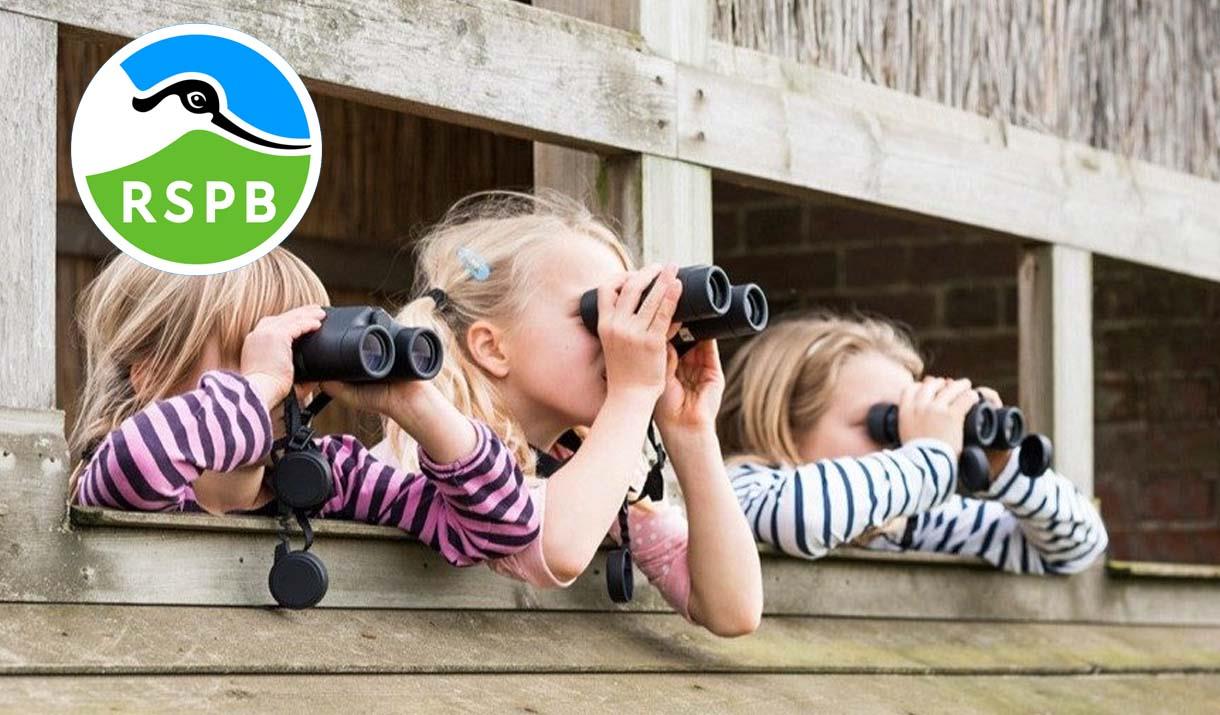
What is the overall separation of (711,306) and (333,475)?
577 millimetres

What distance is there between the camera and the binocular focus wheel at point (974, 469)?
4.49 m

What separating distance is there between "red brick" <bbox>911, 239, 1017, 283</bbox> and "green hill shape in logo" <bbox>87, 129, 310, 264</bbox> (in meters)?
3.70

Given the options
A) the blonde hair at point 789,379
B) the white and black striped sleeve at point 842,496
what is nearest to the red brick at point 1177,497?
the blonde hair at point 789,379

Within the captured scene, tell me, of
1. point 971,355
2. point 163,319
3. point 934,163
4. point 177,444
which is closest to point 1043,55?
point 934,163

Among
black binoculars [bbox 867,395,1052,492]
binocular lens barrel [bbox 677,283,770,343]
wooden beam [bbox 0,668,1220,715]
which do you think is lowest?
wooden beam [bbox 0,668,1220,715]

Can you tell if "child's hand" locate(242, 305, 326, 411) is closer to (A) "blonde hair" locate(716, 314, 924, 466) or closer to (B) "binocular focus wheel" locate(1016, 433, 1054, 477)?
(A) "blonde hair" locate(716, 314, 924, 466)

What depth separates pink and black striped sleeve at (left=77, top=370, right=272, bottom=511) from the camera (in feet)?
9.89

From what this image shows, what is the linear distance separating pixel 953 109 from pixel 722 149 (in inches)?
35.3

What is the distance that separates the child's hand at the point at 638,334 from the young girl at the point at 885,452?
814 millimetres

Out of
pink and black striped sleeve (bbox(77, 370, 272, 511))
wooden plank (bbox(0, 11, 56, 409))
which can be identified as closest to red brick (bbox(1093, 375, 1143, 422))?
pink and black striped sleeve (bbox(77, 370, 272, 511))

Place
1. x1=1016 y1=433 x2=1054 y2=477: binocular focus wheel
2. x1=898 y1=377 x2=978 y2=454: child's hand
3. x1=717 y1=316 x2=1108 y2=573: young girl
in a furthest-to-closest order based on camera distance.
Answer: x1=1016 y1=433 x2=1054 y2=477: binocular focus wheel, x1=898 y1=377 x2=978 y2=454: child's hand, x1=717 y1=316 x2=1108 y2=573: young girl

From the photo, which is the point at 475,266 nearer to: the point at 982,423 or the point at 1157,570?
the point at 982,423

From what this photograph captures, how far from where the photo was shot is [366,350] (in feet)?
10.2

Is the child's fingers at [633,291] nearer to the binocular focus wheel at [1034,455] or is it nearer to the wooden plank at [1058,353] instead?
the binocular focus wheel at [1034,455]
